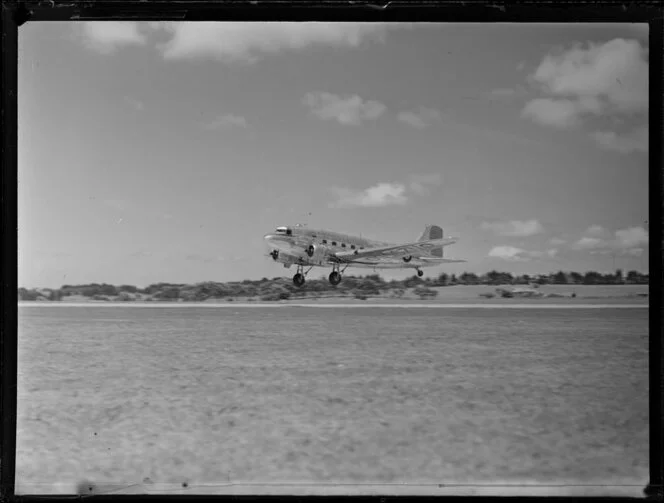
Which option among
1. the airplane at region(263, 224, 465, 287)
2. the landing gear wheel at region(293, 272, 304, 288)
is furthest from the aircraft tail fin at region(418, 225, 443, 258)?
the landing gear wheel at region(293, 272, 304, 288)

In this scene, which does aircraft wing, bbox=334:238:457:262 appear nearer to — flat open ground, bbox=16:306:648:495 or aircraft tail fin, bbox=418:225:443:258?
aircraft tail fin, bbox=418:225:443:258

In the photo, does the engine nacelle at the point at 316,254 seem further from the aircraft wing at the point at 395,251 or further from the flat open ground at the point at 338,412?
the flat open ground at the point at 338,412

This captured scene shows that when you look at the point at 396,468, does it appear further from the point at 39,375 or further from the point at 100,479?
the point at 39,375

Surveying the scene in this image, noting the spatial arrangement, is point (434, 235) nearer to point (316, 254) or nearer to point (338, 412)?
point (316, 254)

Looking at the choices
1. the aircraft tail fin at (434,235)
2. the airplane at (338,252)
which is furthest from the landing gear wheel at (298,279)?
the aircraft tail fin at (434,235)

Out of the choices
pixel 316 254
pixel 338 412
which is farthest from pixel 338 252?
pixel 338 412
